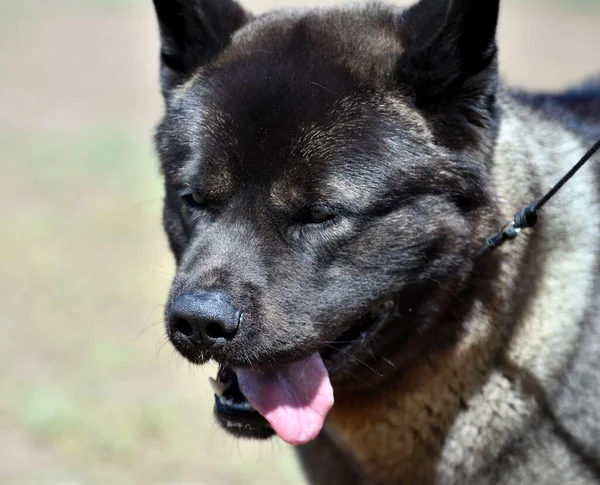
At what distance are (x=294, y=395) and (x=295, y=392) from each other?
1cm

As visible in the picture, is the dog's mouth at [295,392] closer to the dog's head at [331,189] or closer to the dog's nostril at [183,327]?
the dog's head at [331,189]

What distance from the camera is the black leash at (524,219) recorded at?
2990 millimetres

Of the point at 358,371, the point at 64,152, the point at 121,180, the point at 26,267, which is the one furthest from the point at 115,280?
the point at 358,371

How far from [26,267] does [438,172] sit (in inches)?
193

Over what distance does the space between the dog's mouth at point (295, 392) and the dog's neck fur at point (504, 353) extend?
280mm

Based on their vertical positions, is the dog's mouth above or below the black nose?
below

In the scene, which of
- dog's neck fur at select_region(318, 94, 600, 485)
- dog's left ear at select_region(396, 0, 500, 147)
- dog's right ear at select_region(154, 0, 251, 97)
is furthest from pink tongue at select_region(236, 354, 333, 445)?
dog's right ear at select_region(154, 0, 251, 97)

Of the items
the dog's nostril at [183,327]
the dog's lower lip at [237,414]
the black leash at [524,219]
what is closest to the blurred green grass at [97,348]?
the dog's lower lip at [237,414]

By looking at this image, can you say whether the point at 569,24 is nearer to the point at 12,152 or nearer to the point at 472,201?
the point at 12,152

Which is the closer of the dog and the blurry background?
the dog

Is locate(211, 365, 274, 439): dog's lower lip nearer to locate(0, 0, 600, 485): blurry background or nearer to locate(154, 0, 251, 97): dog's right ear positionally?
locate(0, 0, 600, 485): blurry background

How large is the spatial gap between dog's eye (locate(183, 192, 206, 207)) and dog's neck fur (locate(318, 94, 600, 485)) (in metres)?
0.88

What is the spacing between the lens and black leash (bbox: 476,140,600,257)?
299 cm

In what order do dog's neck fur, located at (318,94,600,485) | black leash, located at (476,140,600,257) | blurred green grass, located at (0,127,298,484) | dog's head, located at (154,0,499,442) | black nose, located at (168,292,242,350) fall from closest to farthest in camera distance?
black nose, located at (168,292,242,350) < dog's head, located at (154,0,499,442) < black leash, located at (476,140,600,257) < dog's neck fur, located at (318,94,600,485) < blurred green grass, located at (0,127,298,484)
